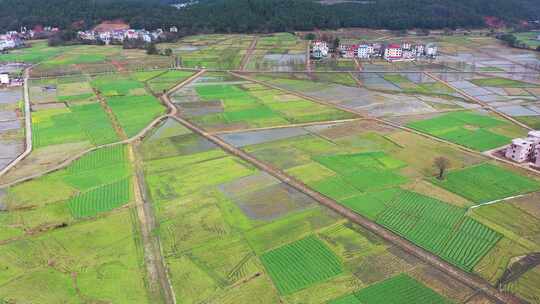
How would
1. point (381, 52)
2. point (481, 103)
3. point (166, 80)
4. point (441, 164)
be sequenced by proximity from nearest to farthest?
point (441, 164) < point (481, 103) < point (166, 80) < point (381, 52)

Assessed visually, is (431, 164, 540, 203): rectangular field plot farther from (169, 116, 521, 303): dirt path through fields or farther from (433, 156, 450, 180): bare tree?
(169, 116, 521, 303): dirt path through fields

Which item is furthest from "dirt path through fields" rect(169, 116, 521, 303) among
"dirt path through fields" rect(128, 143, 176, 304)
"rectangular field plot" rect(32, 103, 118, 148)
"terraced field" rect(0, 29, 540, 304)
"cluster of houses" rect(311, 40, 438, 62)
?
"cluster of houses" rect(311, 40, 438, 62)

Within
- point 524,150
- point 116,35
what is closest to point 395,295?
point 524,150

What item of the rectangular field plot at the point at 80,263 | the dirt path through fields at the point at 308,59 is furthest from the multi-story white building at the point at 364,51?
the rectangular field plot at the point at 80,263

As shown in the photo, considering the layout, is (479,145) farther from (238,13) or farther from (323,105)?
(238,13)

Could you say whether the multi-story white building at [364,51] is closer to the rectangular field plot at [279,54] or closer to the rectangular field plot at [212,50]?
the rectangular field plot at [279,54]

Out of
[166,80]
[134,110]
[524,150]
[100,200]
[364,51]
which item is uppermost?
[364,51]

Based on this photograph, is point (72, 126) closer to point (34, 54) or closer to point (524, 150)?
point (524, 150)
